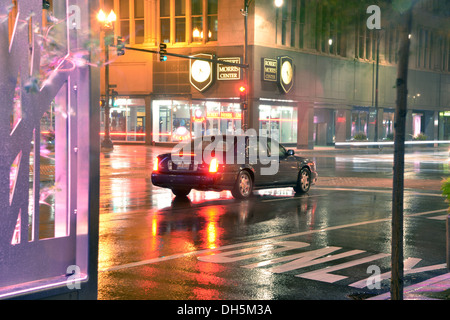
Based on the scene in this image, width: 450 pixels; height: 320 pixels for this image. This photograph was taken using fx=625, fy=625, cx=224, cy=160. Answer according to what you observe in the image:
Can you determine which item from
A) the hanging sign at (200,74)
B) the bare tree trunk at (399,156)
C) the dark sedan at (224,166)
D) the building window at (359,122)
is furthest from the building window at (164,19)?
the bare tree trunk at (399,156)

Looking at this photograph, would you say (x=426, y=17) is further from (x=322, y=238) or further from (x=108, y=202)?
(x=108, y=202)

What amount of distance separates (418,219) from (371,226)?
4.98ft

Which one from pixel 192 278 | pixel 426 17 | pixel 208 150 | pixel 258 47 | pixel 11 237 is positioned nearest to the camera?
pixel 11 237

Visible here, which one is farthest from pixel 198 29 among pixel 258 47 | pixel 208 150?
pixel 208 150

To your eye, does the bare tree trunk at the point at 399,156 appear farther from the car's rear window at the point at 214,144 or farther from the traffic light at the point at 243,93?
the traffic light at the point at 243,93

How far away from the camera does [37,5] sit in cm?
443

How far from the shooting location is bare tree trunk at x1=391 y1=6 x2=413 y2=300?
5555mm

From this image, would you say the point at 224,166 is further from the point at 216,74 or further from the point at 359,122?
the point at 359,122

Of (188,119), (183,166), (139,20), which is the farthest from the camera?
(188,119)

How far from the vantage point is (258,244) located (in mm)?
9555

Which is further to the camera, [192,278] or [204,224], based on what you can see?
[204,224]

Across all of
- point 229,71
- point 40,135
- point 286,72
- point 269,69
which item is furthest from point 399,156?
point 286,72

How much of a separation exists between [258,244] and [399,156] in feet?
14.2
